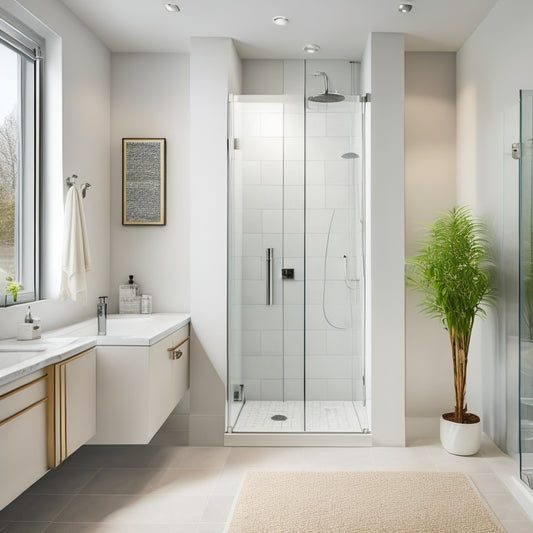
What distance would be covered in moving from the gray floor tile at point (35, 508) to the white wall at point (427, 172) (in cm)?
251

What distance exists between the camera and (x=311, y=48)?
3.79 m

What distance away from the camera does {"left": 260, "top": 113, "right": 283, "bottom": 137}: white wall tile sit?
3.55 m

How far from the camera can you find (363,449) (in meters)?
3.46

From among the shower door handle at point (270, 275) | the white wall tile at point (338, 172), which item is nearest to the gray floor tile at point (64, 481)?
the shower door handle at point (270, 275)

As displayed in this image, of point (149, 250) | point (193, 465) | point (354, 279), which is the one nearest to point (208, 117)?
point (149, 250)

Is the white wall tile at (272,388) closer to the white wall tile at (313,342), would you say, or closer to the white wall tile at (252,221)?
the white wall tile at (313,342)

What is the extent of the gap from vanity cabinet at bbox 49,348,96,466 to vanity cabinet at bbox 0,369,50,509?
6 centimetres

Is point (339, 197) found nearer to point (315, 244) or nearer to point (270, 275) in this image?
point (315, 244)

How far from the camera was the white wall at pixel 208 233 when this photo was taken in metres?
3.58

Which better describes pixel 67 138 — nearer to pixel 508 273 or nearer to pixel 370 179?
pixel 370 179

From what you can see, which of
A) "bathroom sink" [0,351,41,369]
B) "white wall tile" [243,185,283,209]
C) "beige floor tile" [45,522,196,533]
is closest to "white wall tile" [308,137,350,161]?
"white wall tile" [243,185,283,209]

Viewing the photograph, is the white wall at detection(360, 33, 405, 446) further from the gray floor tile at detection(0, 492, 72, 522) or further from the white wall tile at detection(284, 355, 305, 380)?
the gray floor tile at detection(0, 492, 72, 522)

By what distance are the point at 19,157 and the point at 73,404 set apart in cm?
150

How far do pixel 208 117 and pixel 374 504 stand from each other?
2.59 meters
